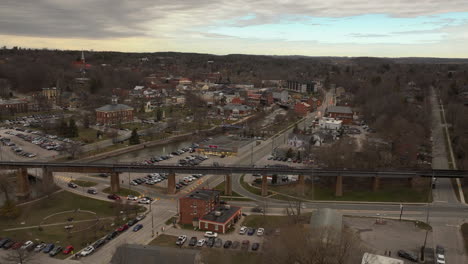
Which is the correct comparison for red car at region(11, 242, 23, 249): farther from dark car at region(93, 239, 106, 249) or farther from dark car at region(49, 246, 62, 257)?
dark car at region(93, 239, 106, 249)

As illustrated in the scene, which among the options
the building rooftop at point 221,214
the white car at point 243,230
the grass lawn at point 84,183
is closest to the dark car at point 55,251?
the building rooftop at point 221,214

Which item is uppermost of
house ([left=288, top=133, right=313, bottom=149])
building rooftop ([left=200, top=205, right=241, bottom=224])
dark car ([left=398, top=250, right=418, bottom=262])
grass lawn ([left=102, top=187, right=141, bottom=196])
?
house ([left=288, top=133, right=313, bottom=149])

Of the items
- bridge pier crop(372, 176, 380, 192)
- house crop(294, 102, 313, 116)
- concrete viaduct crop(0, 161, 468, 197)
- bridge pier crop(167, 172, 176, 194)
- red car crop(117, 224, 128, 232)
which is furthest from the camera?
house crop(294, 102, 313, 116)

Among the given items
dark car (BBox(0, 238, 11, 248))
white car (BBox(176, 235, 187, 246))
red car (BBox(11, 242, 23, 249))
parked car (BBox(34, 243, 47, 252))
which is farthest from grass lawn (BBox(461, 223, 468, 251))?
dark car (BBox(0, 238, 11, 248))

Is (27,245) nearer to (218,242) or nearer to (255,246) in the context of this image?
(218,242)

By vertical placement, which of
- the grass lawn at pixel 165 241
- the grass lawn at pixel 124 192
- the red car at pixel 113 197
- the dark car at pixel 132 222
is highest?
the red car at pixel 113 197

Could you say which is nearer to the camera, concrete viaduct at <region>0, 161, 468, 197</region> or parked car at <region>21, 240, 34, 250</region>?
parked car at <region>21, 240, 34, 250</region>

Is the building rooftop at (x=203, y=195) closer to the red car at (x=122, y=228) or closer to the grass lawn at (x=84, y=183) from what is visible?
the red car at (x=122, y=228)
